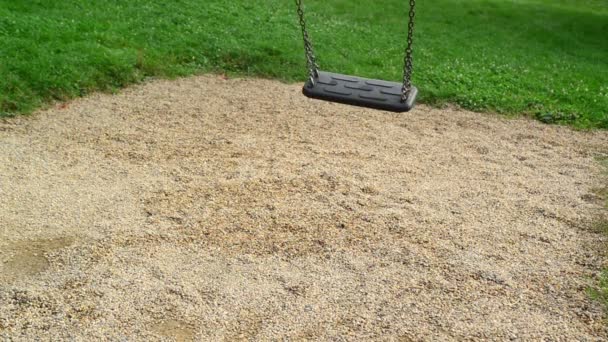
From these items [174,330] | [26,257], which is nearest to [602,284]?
[174,330]

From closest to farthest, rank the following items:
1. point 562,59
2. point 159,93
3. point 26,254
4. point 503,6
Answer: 1. point 26,254
2. point 159,93
3. point 562,59
4. point 503,6

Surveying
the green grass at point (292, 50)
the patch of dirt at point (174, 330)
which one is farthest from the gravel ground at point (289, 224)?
the green grass at point (292, 50)

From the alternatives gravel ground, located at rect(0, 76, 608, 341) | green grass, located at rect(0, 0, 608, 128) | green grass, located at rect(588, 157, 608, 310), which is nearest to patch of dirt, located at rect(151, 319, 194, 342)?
gravel ground, located at rect(0, 76, 608, 341)

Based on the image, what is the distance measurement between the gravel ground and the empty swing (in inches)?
43.6

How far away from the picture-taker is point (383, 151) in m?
7.64

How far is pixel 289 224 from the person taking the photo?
594 cm

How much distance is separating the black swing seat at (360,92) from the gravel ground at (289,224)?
1.10 meters

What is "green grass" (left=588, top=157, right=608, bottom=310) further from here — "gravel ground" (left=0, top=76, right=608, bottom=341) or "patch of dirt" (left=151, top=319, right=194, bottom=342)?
"patch of dirt" (left=151, top=319, right=194, bottom=342)

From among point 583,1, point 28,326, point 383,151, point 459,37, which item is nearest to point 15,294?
point 28,326

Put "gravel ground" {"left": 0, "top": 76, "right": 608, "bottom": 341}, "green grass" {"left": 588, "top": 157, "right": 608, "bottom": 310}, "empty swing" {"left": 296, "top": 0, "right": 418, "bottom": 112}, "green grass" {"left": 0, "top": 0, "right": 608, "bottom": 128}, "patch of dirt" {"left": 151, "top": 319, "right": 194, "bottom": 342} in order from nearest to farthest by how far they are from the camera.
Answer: "patch of dirt" {"left": 151, "top": 319, "right": 194, "bottom": 342} → "gravel ground" {"left": 0, "top": 76, "right": 608, "bottom": 341} → "green grass" {"left": 588, "top": 157, "right": 608, "bottom": 310} → "empty swing" {"left": 296, "top": 0, "right": 418, "bottom": 112} → "green grass" {"left": 0, "top": 0, "right": 608, "bottom": 128}

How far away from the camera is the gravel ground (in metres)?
4.74

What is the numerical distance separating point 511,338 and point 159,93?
19.5ft

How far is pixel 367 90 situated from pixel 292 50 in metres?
5.04

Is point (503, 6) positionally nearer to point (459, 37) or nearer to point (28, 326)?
point (459, 37)
